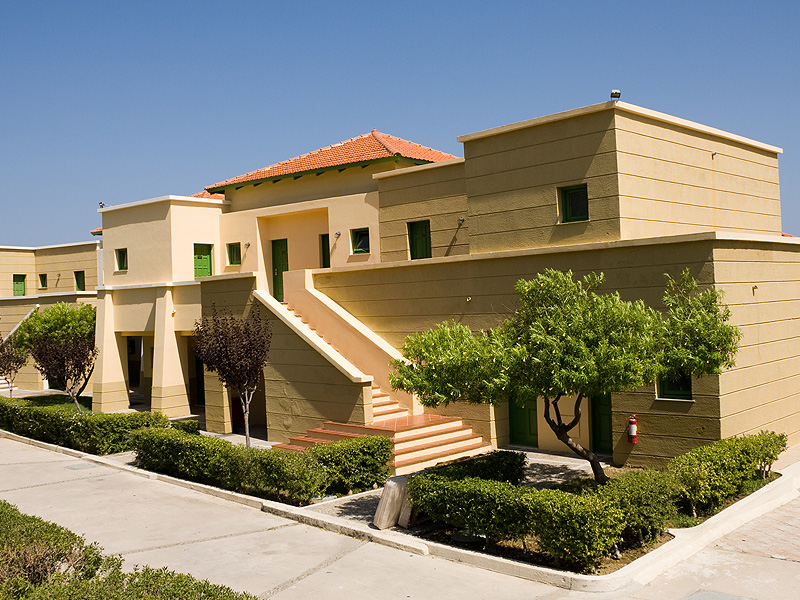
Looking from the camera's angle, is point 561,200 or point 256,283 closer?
point 561,200

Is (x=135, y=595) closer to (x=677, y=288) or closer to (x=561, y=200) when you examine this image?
(x=677, y=288)

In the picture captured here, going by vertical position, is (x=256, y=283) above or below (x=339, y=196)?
below

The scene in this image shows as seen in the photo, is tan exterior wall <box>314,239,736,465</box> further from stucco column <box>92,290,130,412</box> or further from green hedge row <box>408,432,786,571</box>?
stucco column <box>92,290,130,412</box>

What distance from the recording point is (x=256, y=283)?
889 inches

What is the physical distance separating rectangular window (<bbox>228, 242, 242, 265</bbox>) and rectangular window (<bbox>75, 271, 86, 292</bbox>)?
52.3 feet

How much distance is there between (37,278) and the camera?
4291 cm

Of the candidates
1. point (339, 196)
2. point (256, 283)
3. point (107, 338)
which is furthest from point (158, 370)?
point (339, 196)

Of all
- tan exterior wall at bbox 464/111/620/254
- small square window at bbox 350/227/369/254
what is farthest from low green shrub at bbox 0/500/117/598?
small square window at bbox 350/227/369/254

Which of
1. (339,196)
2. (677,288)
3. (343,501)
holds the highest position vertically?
(339,196)

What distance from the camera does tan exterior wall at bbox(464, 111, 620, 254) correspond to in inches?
671

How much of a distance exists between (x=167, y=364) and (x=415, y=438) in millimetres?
12897

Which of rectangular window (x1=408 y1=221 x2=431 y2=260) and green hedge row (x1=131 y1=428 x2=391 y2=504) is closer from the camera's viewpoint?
green hedge row (x1=131 y1=428 x2=391 y2=504)

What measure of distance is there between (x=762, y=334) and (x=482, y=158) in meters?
7.99

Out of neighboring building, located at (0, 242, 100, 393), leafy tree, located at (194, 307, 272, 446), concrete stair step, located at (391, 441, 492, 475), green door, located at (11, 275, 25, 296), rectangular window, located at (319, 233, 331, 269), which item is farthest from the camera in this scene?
green door, located at (11, 275, 25, 296)
